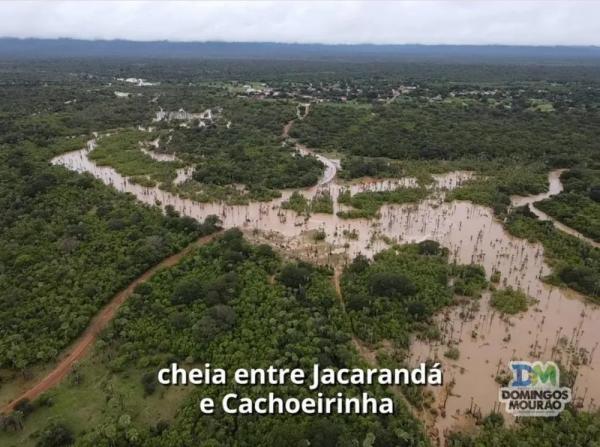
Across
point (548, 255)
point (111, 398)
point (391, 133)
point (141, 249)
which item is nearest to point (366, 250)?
point (548, 255)

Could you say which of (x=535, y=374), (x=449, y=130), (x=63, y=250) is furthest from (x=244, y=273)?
(x=449, y=130)

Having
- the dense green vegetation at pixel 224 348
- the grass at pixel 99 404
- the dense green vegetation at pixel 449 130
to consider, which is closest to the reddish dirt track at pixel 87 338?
the grass at pixel 99 404

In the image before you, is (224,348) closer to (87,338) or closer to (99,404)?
(99,404)

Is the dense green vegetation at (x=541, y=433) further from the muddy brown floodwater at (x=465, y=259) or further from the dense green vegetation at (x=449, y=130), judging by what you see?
the dense green vegetation at (x=449, y=130)

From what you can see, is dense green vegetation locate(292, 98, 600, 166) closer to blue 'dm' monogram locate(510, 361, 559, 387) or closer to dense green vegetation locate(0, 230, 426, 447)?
dense green vegetation locate(0, 230, 426, 447)

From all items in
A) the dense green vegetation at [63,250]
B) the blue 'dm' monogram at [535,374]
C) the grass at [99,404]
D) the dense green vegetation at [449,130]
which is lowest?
the grass at [99,404]
